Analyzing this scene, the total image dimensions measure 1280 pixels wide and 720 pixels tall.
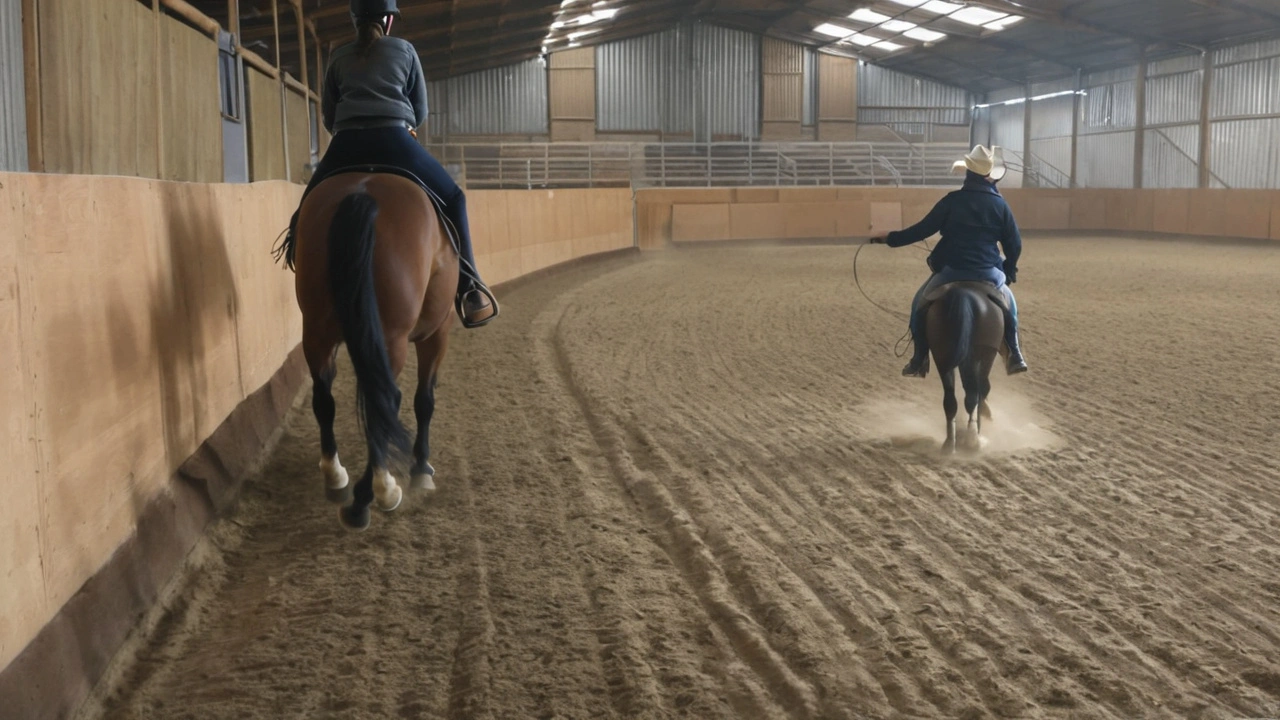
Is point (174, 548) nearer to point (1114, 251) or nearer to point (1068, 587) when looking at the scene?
point (1068, 587)

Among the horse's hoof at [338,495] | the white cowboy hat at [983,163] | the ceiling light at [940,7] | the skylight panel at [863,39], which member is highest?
the skylight panel at [863,39]

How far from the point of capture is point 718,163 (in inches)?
1435

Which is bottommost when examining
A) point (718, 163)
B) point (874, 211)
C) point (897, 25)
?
point (874, 211)

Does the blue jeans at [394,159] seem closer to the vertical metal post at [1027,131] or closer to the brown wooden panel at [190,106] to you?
the brown wooden panel at [190,106]

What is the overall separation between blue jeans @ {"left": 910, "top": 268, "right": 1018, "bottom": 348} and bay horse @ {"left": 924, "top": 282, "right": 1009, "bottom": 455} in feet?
0.14

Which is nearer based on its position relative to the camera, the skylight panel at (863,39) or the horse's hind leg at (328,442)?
the horse's hind leg at (328,442)

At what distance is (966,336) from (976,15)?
28.2 meters

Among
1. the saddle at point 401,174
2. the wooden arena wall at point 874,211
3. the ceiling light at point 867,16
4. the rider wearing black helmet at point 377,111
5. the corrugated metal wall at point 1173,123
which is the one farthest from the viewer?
the ceiling light at point 867,16

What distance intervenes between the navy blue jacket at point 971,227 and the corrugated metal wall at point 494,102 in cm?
3300

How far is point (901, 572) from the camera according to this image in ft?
13.5

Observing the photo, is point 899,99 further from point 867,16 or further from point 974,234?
point 974,234

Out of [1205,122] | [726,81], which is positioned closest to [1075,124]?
[1205,122]

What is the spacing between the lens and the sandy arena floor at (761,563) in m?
3.14

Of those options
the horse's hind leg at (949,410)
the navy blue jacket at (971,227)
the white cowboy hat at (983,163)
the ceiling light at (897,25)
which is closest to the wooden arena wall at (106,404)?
the horse's hind leg at (949,410)
